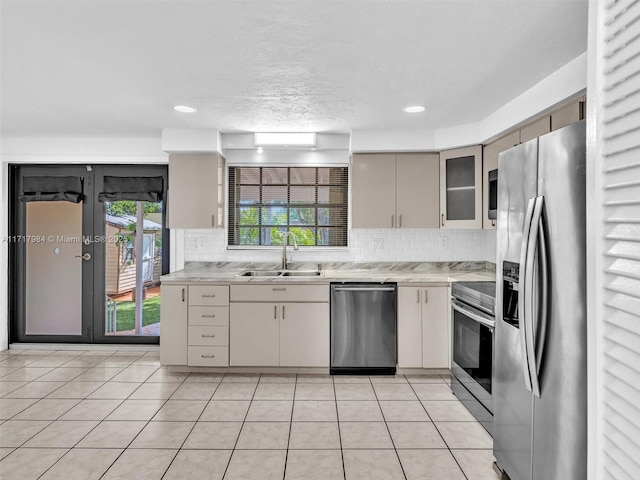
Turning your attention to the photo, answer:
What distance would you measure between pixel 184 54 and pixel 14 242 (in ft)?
12.0

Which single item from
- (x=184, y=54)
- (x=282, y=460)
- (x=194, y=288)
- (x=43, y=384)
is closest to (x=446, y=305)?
(x=282, y=460)

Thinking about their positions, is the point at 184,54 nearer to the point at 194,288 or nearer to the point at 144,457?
the point at 194,288

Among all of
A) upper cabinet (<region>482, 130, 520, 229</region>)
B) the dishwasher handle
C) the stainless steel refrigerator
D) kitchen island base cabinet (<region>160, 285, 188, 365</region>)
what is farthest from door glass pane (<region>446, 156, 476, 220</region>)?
kitchen island base cabinet (<region>160, 285, 188, 365</region>)

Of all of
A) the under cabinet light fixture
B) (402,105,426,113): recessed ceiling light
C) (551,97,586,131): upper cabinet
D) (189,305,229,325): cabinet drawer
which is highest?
(402,105,426,113): recessed ceiling light

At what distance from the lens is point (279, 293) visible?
3701 millimetres

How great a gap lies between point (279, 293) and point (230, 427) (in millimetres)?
1272

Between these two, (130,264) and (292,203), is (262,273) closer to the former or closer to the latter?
(292,203)

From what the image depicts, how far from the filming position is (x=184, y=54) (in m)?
2.32

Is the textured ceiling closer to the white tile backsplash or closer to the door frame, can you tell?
the door frame

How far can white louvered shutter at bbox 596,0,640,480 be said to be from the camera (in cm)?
104

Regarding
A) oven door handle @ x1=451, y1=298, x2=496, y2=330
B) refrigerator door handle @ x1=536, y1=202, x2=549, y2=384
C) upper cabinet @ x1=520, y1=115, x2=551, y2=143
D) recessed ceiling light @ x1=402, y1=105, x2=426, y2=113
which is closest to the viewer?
refrigerator door handle @ x1=536, y1=202, x2=549, y2=384

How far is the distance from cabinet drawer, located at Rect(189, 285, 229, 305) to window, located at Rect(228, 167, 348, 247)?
0.88m

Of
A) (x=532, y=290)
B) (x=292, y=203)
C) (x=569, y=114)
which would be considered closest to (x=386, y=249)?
(x=292, y=203)

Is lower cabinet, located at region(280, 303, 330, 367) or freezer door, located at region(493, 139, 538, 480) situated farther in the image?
lower cabinet, located at region(280, 303, 330, 367)
